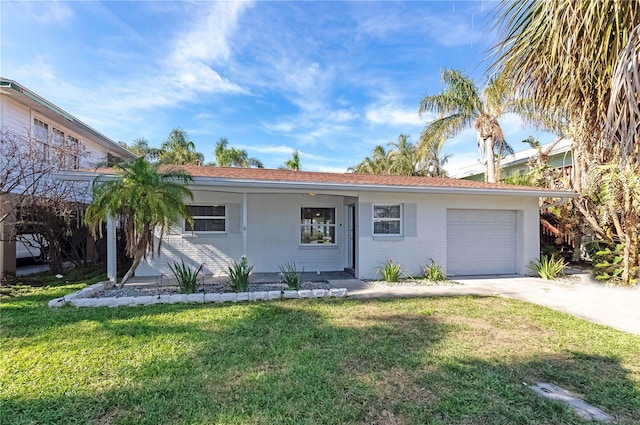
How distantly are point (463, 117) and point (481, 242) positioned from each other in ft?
32.8

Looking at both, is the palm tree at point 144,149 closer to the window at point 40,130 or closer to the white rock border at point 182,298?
the window at point 40,130

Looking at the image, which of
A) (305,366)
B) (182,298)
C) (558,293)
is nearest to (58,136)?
(182,298)

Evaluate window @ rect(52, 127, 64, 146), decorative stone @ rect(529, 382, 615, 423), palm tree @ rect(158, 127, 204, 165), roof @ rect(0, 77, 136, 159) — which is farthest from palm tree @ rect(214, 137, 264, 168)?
decorative stone @ rect(529, 382, 615, 423)

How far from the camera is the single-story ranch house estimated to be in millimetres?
10227

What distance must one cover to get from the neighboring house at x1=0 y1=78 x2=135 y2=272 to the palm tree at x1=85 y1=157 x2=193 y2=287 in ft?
11.5

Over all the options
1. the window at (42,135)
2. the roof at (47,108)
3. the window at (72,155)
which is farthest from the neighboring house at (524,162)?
the roof at (47,108)

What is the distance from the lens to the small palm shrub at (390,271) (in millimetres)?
9625

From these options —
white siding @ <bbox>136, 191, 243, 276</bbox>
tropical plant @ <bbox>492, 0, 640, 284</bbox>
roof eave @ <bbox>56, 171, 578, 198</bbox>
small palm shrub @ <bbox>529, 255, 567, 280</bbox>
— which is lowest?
small palm shrub @ <bbox>529, 255, 567, 280</bbox>

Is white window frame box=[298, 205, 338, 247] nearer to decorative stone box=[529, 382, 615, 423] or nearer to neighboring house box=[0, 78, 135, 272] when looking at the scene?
neighboring house box=[0, 78, 135, 272]

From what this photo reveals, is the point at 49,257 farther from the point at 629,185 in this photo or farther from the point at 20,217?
the point at 629,185

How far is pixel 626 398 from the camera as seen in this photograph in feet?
11.3

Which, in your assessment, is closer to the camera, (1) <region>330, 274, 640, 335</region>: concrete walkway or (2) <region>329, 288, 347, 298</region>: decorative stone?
(1) <region>330, 274, 640, 335</region>: concrete walkway

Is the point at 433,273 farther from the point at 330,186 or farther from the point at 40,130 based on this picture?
the point at 40,130

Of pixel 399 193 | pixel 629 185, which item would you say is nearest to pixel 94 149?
pixel 399 193
